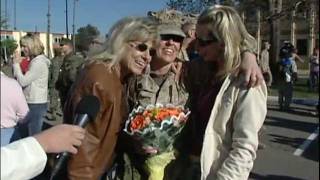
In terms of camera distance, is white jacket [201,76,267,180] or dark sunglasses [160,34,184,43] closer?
→ white jacket [201,76,267,180]

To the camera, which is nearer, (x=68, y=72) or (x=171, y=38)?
(x=171, y=38)

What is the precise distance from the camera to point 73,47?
29.5 ft

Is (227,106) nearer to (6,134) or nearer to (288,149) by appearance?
(6,134)

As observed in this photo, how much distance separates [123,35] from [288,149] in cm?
615

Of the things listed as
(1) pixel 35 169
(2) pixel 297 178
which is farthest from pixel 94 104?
(2) pixel 297 178

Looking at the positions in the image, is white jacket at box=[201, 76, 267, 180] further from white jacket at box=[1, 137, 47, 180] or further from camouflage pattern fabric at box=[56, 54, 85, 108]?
camouflage pattern fabric at box=[56, 54, 85, 108]

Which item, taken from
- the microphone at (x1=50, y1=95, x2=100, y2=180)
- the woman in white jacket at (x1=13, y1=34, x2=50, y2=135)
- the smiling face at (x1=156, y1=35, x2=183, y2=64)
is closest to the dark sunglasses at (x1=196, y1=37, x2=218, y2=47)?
the smiling face at (x1=156, y1=35, x2=183, y2=64)

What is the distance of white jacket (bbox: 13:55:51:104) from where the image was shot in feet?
22.5

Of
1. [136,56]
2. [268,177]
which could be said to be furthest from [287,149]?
[136,56]

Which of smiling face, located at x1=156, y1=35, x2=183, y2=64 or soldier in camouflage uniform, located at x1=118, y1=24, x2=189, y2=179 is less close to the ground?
smiling face, located at x1=156, y1=35, x2=183, y2=64

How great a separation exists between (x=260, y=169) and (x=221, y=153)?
455 cm

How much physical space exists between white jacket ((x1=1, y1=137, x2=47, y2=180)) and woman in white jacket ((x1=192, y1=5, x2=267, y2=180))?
1147 millimetres

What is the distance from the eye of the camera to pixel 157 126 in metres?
2.59

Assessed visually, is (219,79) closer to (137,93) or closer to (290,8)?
(137,93)
